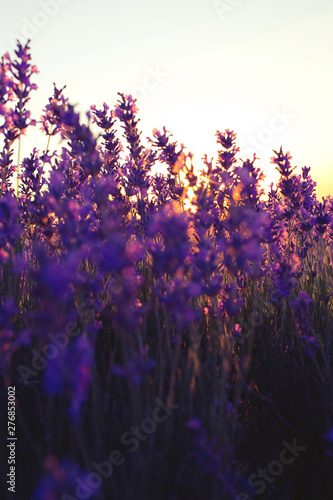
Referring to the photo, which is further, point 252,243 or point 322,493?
point 252,243

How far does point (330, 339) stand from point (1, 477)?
169 cm

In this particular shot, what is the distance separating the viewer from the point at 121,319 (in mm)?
1058

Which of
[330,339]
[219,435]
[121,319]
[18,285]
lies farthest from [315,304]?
[18,285]

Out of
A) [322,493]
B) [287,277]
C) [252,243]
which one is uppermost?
[252,243]

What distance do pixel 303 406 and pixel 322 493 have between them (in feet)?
1.21

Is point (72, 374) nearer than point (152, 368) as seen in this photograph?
Yes

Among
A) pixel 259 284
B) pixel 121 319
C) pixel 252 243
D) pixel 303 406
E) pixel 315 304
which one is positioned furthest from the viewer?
pixel 259 284

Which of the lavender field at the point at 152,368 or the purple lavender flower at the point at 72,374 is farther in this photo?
the lavender field at the point at 152,368

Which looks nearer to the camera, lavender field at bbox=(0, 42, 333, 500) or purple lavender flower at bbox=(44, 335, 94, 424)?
purple lavender flower at bbox=(44, 335, 94, 424)

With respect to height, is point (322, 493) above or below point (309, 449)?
below

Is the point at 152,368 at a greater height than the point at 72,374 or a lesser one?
greater

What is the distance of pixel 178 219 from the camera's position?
4.26ft

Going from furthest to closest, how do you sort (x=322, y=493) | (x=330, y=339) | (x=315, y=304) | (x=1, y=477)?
(x=315, y=304) → (x=330, y=339) → (x=322, y=493) → (x=1, y=477)

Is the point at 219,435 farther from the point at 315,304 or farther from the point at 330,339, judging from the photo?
the point at 315,304
